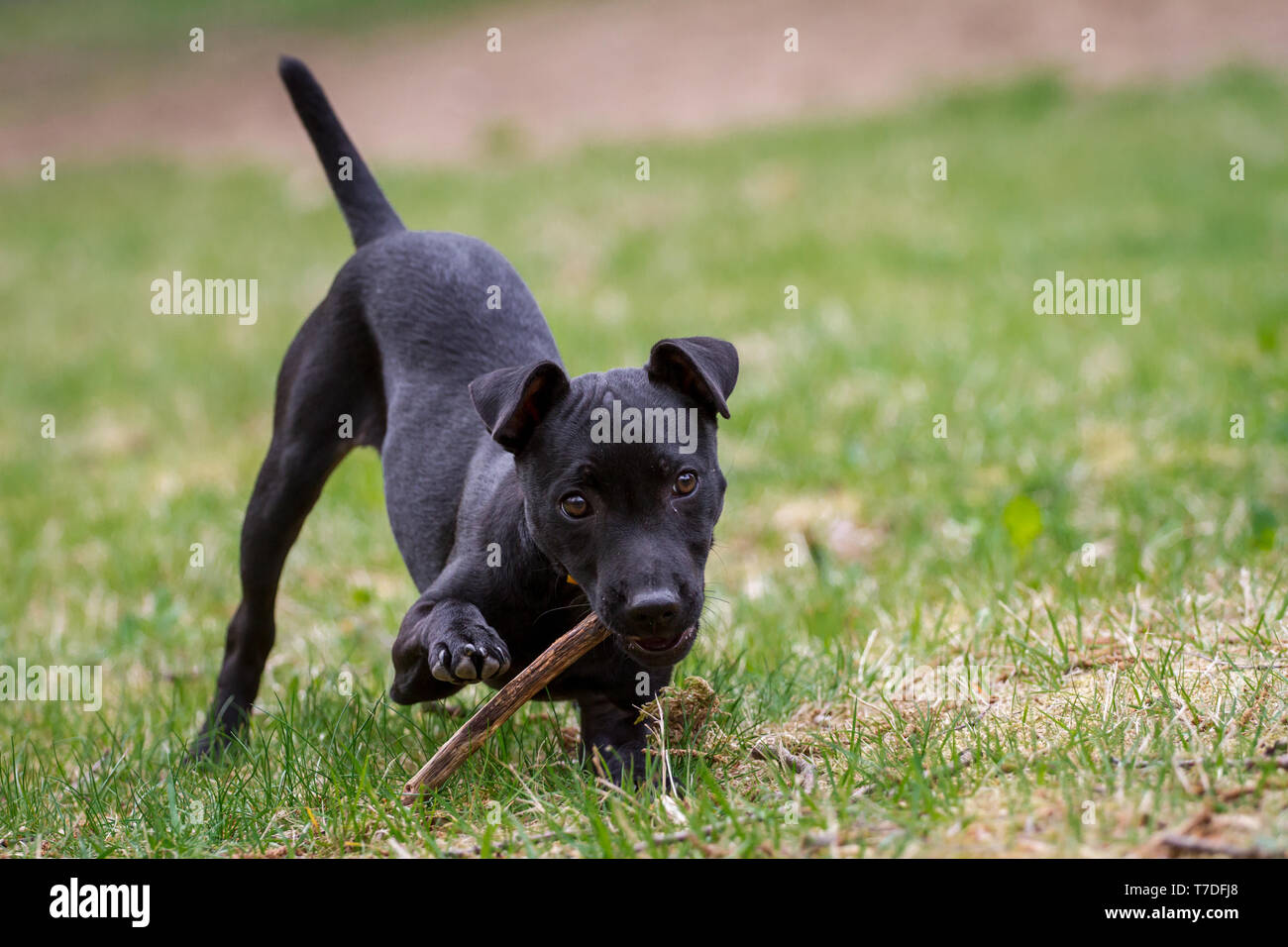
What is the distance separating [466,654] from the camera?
3.05 meters

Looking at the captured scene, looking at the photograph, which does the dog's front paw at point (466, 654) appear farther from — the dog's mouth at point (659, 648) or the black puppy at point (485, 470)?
the dog's mouth at point (659, 648)

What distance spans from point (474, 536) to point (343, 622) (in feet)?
6.94

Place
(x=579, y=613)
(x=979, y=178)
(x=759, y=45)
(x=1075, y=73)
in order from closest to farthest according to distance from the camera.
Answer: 1. (x=579, y=613)
2. (x=979, y=178)
3. (x=1075, y=73)
4. (x=759, y=45)

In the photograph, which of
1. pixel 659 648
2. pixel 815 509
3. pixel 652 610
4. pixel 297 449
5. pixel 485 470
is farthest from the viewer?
pixel 815 509

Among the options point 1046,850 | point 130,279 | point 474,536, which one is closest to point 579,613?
point 474,536

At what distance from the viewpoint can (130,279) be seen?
12812mm

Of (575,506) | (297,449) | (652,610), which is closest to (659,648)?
(652,610)

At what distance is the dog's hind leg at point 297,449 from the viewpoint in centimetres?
419

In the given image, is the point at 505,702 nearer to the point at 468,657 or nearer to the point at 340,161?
the point at 468,657

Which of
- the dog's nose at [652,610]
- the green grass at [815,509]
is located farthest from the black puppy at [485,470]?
the green grass at [815,509]

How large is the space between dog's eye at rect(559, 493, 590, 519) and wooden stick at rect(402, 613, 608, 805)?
0.24 m

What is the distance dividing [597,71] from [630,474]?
722 inches

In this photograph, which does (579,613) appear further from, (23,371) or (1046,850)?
(23,371)

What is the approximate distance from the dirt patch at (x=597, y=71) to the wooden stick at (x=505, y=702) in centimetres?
1375
